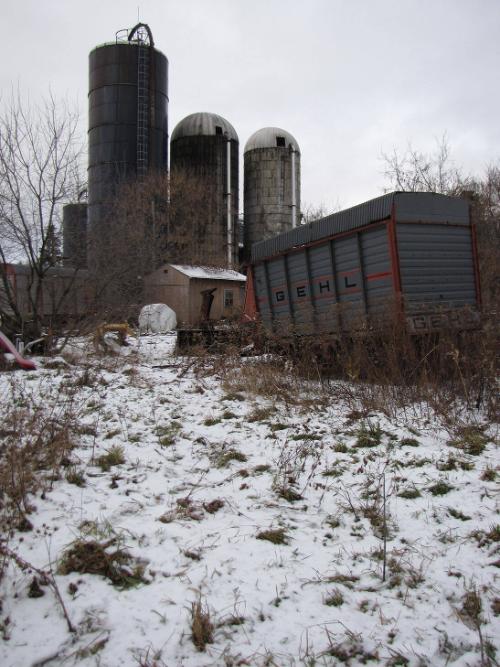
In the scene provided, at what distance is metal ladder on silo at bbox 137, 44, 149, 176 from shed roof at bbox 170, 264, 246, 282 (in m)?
6.98

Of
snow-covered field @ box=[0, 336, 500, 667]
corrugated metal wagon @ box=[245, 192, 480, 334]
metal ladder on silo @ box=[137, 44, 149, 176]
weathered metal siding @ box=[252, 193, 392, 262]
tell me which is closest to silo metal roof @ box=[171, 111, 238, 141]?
metal ladder on silo @ box=[137, 44, 149, 176]

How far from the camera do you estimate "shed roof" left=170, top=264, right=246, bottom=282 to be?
22781mm

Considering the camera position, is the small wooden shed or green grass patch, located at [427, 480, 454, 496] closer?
green grass patch, located at [427, 480, 454, 496]

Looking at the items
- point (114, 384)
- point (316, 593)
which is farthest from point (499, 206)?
point (316, 593)

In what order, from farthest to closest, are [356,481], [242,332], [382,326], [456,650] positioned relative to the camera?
[242,332] < [382,326] < [356,481] < [456,650]

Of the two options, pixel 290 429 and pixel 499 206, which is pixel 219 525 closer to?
pixel 290 429

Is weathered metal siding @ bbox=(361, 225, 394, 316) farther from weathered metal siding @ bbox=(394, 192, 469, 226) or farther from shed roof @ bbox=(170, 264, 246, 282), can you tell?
shed roof @ bbox=(170, 264, 246, 282)

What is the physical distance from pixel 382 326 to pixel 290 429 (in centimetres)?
234

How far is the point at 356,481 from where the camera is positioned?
3.71 meters

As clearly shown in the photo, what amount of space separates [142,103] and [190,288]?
11.1 meters

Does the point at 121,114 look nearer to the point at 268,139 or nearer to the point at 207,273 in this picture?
the point at 268,139

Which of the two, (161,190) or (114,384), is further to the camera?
(161,190)

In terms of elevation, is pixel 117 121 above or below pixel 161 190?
above

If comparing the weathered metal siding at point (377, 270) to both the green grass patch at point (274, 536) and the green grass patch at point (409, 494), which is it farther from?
the green grass patch at point (274, 536)
